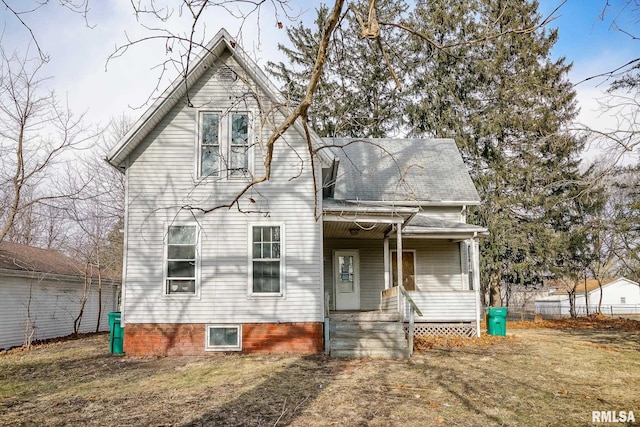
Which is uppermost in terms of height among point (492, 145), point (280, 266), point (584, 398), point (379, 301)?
point (492, 145)

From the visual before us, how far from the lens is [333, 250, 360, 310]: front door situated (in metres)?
16.1

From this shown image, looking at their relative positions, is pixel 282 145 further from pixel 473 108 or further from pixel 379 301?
pixel 473 108

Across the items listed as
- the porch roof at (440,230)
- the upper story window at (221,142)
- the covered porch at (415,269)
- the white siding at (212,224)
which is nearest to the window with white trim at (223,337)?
the white siding at (212,224)

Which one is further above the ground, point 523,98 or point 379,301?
point 523,98

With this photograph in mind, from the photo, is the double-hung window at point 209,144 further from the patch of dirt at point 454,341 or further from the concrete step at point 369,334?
the patch of dirt at point 454,341

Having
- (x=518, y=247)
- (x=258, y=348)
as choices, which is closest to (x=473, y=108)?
(x=518, y=247)

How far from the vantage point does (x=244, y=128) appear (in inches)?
502

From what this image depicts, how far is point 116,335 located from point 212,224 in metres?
3.63

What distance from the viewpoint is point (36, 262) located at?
18.6m

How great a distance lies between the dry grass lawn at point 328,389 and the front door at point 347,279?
4129mm

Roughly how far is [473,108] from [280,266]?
20.7 m

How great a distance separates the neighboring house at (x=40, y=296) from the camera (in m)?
16.3

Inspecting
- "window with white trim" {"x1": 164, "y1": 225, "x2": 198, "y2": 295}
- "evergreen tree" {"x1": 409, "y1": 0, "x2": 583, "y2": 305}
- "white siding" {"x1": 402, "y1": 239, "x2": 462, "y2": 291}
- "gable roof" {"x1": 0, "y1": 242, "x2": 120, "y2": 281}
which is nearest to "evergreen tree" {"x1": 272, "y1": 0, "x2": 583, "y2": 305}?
"evergreen tree" {"x1": 409, "y1": 0, "x2": 583, "y2": 305}

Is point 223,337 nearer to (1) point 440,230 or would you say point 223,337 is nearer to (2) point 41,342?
(1) point 440,230
